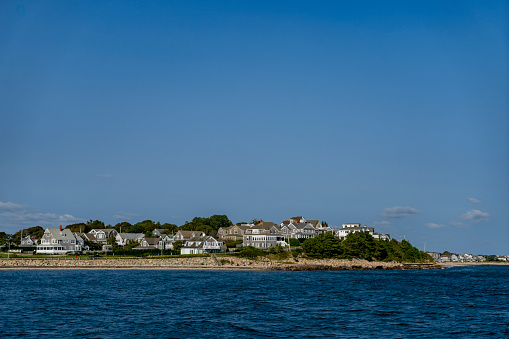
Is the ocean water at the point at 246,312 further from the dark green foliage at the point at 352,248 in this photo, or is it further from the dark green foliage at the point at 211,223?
the dark green foliage at the point at 211,223

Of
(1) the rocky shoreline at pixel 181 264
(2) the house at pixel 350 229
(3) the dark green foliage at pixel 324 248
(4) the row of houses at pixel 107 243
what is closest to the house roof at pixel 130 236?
(4) the row of houses at pixel 107 243

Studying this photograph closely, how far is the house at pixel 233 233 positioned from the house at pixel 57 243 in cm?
4578

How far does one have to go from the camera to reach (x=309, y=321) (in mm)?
37031

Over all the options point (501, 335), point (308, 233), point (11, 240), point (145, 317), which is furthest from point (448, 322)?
point (11, 240)

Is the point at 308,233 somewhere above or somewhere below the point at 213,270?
above

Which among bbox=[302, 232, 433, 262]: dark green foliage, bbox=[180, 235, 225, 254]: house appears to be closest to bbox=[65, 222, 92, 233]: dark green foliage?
bbox=[180, 235, 225, 254]: house

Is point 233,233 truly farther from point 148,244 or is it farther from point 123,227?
point 123,227

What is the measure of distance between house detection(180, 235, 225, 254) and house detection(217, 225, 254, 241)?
20.6 m

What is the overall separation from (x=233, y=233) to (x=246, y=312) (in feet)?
393

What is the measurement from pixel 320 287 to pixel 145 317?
103 feet

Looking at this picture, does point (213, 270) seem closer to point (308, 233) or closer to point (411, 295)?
point (411, 295)

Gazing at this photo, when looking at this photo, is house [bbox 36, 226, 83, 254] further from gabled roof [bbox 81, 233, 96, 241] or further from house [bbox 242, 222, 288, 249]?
house [bbox 242, 222, 288, 249]

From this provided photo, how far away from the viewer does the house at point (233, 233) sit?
157 metres

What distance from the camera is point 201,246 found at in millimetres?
130875
